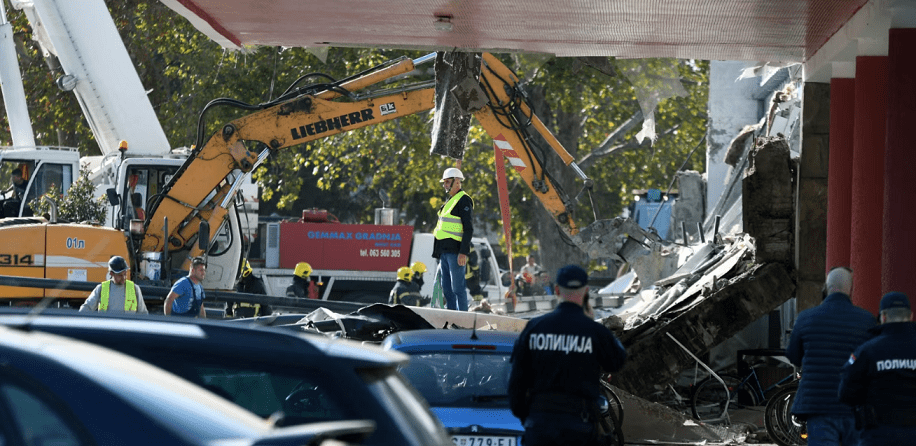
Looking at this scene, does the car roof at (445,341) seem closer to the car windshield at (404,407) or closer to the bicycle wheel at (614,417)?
the bicycle wheel at (614,417)

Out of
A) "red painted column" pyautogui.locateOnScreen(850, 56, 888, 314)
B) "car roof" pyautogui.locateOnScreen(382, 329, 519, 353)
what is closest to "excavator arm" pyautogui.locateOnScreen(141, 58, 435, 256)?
"red painted column" pyautogui.locateOnScreen(850, 56, 888, 314)

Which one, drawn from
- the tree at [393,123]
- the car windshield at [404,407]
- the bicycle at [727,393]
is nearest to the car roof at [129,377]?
the car windshield at [404,407]

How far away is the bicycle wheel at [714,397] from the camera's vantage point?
13930 millimetres

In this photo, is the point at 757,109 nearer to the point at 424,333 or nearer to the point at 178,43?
the point at 178,43

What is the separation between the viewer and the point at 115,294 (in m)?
13.0

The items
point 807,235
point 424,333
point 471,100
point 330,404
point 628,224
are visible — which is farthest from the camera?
point 628,224

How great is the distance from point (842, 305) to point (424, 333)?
9.03ft

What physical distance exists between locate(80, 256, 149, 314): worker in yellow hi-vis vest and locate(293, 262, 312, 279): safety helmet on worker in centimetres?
982

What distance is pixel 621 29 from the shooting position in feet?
42.9

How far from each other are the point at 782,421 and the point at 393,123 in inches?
847

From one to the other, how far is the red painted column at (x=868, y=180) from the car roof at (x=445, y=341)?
4296 mm

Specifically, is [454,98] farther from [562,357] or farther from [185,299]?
[562,357]

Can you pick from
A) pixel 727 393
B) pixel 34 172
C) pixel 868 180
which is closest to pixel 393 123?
pixel 34 172

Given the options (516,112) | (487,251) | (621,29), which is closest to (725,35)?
(621,29)
